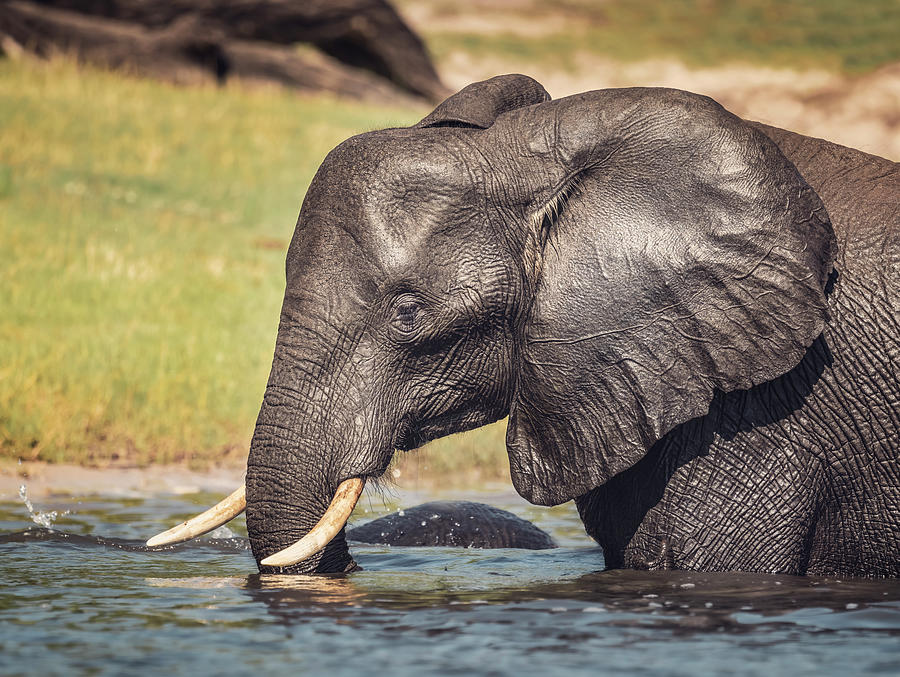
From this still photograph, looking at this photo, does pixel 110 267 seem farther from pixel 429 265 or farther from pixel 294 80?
pixel 294 80

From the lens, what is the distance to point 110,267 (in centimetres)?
1312

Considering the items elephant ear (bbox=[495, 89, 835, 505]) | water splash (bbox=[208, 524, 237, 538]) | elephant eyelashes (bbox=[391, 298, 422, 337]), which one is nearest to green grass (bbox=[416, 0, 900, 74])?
water splash (bbox=[208, 524, 237, 538])

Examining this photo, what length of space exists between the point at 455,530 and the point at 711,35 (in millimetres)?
41970

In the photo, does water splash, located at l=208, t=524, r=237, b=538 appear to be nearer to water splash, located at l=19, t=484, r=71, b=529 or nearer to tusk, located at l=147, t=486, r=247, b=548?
water splash, located at l=19, t=484, r=71, b=529

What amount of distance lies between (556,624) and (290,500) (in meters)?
1.12

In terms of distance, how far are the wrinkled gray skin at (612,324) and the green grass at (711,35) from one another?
35962mm

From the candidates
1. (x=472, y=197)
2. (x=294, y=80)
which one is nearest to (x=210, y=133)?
(x=294, y=80)

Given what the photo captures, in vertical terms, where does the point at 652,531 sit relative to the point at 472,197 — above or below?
below

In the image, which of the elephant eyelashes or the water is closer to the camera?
the water

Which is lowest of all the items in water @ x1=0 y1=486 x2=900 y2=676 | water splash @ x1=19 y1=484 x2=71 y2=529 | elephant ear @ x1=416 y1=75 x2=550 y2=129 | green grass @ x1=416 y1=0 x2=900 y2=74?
water @ x1=0 y1=486 x2=900 y2=676

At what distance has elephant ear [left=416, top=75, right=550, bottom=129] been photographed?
5.43m

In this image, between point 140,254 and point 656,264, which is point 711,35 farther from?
point 656,264

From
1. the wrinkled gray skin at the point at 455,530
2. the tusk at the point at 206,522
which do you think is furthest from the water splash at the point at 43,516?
the tusk at the point at 206,522

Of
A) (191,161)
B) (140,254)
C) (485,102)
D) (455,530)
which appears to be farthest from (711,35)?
(485,102)
